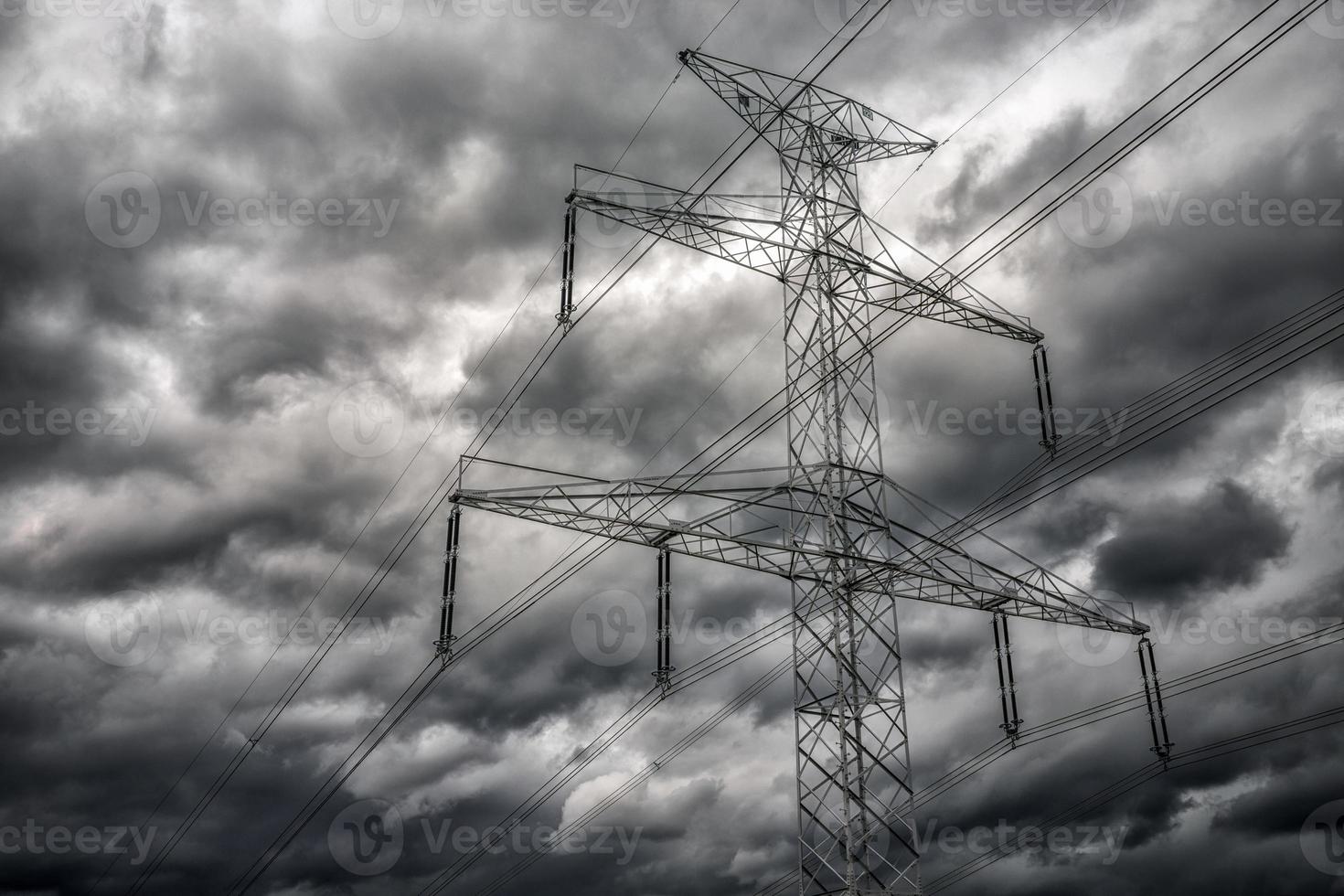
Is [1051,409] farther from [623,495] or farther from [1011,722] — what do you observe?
[623,495]

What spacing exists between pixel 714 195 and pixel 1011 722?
58.4ft

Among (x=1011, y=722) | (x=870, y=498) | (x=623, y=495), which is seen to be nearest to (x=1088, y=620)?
(x=1011, y=722)

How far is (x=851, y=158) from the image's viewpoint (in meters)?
33.2

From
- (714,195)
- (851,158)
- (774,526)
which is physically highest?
(851,158)

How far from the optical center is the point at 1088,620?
32.6 metres

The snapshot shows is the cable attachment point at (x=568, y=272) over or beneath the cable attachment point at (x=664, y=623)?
over

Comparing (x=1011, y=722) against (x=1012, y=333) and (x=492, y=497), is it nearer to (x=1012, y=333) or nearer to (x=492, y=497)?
(x=1012, y=333)

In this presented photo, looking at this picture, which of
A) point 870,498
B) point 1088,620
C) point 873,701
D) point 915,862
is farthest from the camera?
point 1088,620

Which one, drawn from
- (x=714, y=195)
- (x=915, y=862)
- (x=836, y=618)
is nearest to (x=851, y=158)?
(x=714, y=195)

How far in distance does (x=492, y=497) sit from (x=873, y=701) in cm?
1110

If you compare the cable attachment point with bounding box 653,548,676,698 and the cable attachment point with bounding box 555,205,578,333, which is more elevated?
the cable attachment point with bounding box 555,205,578,333

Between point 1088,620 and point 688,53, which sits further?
point 1088,620

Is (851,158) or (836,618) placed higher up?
(851,158)

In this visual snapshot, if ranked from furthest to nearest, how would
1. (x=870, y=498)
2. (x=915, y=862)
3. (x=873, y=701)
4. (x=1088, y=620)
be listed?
(x=1088, y=620)
(x=870, y=498)
(x=873, y=701)
(x=915, y=862)
